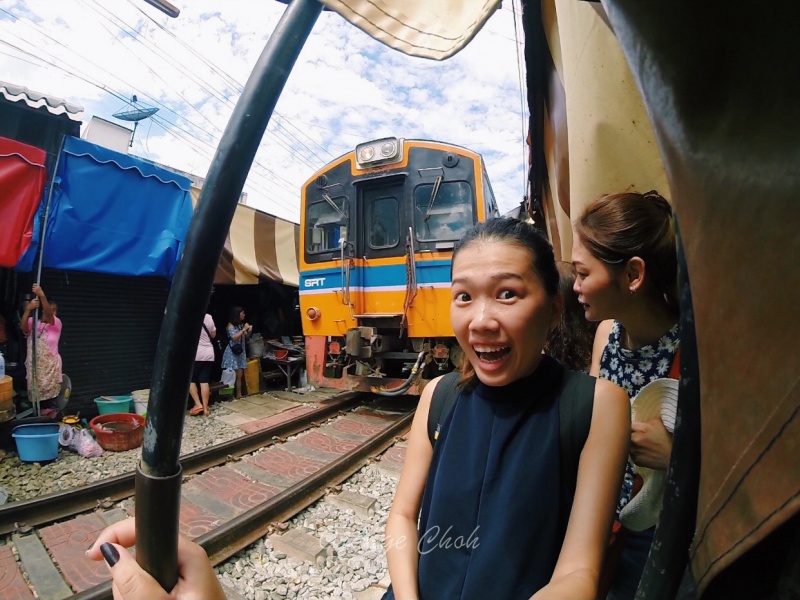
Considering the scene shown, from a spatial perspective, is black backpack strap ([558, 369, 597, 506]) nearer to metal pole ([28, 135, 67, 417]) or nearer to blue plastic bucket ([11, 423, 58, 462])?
blue plastic bucket ([11, 423, 58, 462])

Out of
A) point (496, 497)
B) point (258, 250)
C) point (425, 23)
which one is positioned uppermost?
point (258, 250)

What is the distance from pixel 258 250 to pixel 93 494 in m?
6.05

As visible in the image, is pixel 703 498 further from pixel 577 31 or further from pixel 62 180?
pixel 62 180

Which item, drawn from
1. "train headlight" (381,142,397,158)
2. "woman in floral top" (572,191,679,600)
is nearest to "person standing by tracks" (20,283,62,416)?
"train headlight" (381,142,397,158)

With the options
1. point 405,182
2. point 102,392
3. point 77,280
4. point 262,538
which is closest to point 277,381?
point 102,392

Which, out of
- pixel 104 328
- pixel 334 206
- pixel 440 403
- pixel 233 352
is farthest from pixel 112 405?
pixel 440 403

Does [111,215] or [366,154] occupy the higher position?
[366,154]

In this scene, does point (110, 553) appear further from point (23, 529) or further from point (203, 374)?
point (203, 374)

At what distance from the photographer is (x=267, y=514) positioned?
330cm

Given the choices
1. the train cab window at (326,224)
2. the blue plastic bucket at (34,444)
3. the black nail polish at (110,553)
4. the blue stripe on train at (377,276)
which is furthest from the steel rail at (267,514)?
the train cab window at (326,224)

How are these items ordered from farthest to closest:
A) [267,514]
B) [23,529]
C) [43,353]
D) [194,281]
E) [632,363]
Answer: [43,353], [267,514], [23,529], [632,363], [194,281]

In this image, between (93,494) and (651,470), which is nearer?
(651,470)

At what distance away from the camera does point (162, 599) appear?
23.5 inches

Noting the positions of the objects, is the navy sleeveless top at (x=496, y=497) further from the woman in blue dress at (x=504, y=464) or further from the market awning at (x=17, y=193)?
the market awning at (x=17, y=193)
